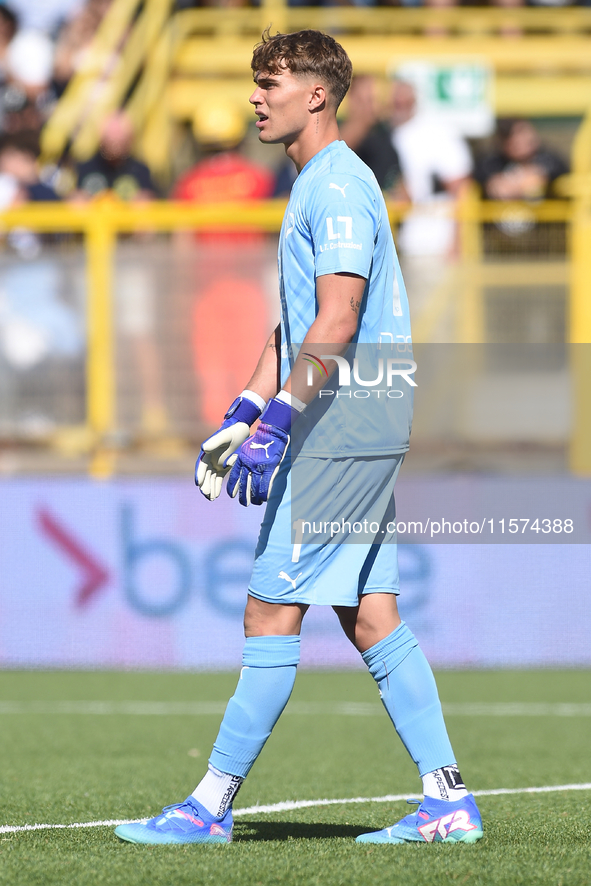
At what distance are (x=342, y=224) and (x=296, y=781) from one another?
7.83ft

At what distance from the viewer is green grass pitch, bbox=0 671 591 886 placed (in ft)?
10.0

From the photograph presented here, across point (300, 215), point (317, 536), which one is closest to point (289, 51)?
point (300, 215)

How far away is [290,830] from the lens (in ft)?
12.3

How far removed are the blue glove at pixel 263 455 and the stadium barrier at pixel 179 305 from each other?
5.26 metres

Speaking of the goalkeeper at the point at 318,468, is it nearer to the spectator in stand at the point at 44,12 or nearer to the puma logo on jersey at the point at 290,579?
the puma logo on jersey at the point at 290,579

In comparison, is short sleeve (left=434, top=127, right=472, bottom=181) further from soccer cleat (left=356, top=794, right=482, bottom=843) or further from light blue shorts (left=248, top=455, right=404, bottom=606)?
soccer cleat (left=356, top=794, right=482, bottom=843)

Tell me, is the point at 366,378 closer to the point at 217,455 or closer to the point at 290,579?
the point at 217,455

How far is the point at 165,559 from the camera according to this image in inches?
335

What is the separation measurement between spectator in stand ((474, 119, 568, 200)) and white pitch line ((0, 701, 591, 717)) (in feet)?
14.1

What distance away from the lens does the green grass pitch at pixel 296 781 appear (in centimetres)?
306

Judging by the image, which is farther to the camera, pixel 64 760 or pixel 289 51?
pixel 64 760

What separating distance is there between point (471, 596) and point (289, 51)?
17.9 ft

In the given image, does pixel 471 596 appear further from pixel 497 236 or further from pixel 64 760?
pixel 64 760

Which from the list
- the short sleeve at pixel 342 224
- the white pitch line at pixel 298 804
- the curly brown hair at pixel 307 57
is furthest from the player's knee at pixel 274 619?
the curly brown hair at pixel 307 57
